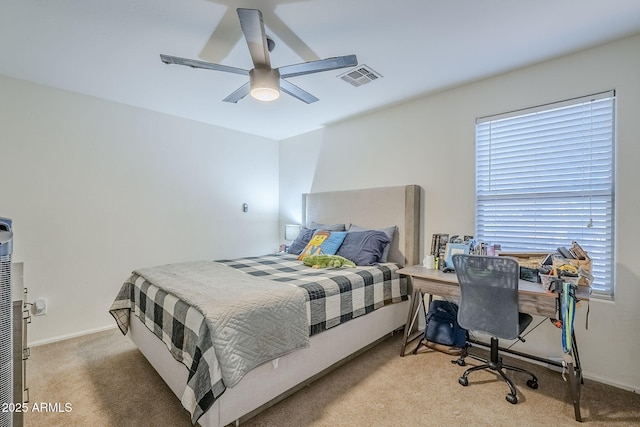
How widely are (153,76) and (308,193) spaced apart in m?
2.40

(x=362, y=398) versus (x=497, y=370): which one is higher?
(x=497, y=370)

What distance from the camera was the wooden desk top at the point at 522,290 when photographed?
186 cm

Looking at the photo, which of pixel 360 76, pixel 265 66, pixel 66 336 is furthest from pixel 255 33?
pixel 66 336

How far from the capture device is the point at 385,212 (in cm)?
334

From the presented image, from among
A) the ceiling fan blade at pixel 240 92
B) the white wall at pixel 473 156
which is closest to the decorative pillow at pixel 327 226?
the white wall at pixel 473 156

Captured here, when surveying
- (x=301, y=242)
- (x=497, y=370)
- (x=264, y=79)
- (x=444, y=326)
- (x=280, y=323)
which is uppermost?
(x=264, y=79)

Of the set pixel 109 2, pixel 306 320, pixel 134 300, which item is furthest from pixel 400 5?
pixel 134 300

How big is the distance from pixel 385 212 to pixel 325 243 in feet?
2.55

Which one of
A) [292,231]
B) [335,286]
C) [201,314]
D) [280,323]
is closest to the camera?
[201,314]

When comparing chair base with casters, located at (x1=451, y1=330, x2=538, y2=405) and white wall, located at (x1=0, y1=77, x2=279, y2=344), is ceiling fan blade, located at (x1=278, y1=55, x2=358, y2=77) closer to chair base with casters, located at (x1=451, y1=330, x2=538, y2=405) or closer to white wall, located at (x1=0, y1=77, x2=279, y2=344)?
chair base with casters, located at (x1=451, y1=330, x2=538, y2=405)

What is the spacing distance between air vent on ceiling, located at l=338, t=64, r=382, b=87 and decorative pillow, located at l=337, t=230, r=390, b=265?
1.53 meters

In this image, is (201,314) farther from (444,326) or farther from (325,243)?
(444,326)

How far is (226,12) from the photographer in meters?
1.81

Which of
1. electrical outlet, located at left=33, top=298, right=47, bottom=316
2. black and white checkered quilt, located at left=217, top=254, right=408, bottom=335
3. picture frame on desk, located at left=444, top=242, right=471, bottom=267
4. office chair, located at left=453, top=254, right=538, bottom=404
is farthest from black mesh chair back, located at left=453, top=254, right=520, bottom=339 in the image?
electrical outlet, located at left=33, top=298, right=47, bottom=316
